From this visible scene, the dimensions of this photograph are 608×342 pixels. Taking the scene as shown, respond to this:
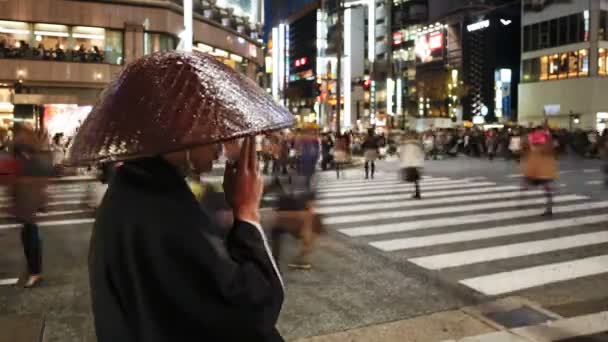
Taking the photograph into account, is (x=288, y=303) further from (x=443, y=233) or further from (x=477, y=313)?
(x=443, y=233)

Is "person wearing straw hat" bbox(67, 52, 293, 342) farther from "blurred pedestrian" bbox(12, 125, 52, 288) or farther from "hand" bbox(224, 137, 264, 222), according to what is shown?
"blurred pedestrian" bbox(12, 125, 52, 288)

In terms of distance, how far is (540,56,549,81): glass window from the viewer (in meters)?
49.4

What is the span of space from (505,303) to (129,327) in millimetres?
5095

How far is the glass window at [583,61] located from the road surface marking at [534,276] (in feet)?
140

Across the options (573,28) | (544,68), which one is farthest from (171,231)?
(544,68)

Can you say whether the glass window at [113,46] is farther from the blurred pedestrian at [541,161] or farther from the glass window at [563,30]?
the glass window at [563,30]

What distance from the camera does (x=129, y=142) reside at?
1360mm

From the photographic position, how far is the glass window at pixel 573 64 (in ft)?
151

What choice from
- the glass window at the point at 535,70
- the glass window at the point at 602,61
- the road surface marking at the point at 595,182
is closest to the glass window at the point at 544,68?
the glass window at the point at 535,70

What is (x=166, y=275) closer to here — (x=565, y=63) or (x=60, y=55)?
(x=60, y=55)

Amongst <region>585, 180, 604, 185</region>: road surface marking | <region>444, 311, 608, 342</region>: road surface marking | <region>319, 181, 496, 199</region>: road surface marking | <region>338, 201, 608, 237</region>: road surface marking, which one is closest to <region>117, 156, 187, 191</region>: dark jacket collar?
<region>444, 311, 608, 342</region>: road surface marking

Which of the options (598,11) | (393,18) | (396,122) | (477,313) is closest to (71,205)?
(477,313)

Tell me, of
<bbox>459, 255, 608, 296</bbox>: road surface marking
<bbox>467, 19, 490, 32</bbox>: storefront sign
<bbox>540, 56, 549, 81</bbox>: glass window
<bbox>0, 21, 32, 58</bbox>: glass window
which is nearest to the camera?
<bbox>459, 255, 608, 296</bbox>: road surface marking

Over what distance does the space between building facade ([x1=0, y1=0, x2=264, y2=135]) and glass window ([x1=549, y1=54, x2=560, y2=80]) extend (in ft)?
104
